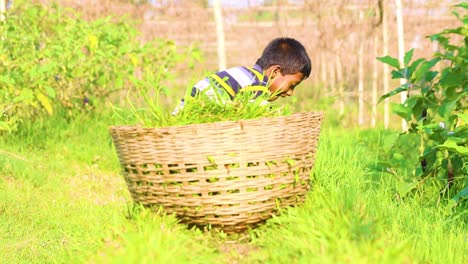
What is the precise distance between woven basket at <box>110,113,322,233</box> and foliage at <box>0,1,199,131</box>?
8.66 feet

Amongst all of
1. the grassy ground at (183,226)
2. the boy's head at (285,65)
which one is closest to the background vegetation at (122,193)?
the grassy ground at (183,226)

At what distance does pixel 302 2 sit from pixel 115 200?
4423mm

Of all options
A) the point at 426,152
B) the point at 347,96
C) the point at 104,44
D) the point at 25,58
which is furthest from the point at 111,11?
the point at 426,152

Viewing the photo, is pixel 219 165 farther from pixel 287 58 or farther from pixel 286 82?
pixel 287 58

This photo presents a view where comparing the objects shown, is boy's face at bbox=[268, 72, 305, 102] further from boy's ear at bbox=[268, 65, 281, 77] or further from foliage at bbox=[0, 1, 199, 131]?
foliage at bbox=[0, 1, 199, 131]

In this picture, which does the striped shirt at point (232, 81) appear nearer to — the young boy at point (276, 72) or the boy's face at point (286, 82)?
the young boy at point (276, 72)

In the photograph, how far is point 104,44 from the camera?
6.05m

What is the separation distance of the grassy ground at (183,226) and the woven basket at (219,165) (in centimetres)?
9

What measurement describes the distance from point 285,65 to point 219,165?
1084 mm

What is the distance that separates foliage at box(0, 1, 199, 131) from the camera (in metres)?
5.46

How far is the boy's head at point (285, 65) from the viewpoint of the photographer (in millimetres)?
3449

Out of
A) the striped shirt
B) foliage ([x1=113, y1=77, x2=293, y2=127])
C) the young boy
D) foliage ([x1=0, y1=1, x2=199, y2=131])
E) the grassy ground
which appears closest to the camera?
the grassy ground

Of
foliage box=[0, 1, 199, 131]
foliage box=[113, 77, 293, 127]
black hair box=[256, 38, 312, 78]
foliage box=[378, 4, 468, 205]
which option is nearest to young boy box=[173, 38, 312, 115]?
black hair box=[256, 38, 312, 78]

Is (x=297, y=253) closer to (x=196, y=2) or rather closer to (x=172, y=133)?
(x=172, y=133)
